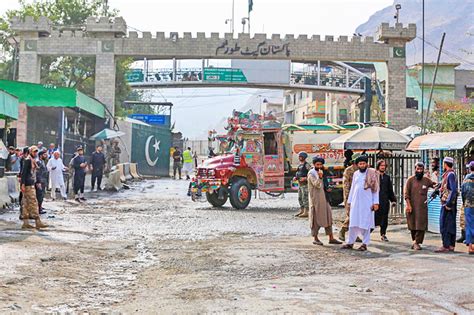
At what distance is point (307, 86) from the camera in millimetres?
47062

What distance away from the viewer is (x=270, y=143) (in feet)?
62.2

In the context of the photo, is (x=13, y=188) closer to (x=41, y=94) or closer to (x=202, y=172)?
(x=202, y=172)

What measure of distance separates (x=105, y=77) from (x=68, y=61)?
10.3 meters

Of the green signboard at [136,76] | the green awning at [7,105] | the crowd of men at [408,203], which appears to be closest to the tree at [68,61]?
the green signboard at [136,76]

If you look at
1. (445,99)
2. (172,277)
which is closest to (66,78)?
(445,99)

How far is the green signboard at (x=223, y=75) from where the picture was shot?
46741 mm

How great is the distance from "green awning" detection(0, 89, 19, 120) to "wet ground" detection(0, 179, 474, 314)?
486 cm

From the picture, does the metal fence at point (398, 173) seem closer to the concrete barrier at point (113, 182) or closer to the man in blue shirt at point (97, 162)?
the man in blue shirt at point (97, 162)

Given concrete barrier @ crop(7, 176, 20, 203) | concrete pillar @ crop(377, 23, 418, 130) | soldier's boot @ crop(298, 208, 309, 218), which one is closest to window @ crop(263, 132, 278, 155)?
soldier's boot @ crop(298, 208, 309, 218)

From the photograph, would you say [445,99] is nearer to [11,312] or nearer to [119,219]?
[119,219]

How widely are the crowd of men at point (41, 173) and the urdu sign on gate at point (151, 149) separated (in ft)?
32.8

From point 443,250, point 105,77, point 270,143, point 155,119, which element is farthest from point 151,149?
point 443,250

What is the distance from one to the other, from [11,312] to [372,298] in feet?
11.5

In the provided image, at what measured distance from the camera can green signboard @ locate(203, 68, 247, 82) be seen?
1840 inches
